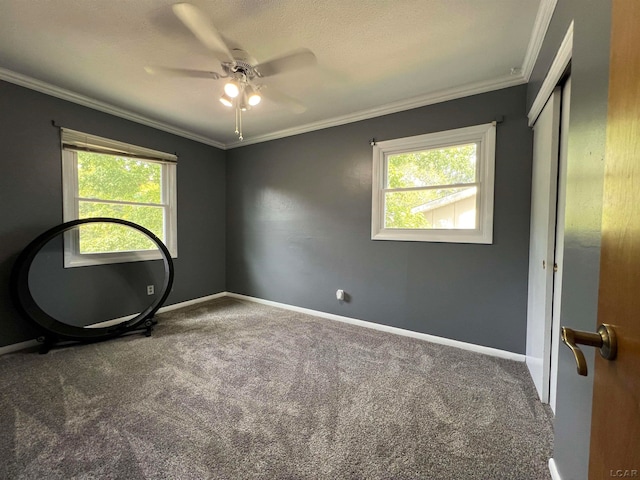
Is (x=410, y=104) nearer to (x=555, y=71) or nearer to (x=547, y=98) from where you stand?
(x=547, y=98)

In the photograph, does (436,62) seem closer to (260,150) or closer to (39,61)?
(260,150)

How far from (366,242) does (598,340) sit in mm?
2573

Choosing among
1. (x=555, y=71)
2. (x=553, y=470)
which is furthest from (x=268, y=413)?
(x=555, y=71)

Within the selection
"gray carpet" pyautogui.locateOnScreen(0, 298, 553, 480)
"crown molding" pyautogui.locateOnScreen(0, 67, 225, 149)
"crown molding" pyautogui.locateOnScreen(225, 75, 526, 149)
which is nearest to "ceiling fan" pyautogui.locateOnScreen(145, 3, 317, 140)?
"crown molding" pyautogui.locateOnScreen(225, 75, 526, 149)

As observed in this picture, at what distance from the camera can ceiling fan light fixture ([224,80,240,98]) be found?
1.90m

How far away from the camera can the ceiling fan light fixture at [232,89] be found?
1.90 metres

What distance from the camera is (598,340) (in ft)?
1.82

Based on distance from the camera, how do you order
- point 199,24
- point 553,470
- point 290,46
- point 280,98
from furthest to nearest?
point 280,98 → point 290,46 → point 199,24 → point 553,470

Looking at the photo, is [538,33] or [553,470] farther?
[538,33]

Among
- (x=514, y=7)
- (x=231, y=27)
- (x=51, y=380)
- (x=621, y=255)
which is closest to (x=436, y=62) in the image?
(x=514, y=7)

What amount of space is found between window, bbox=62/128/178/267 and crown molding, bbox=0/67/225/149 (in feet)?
1.07

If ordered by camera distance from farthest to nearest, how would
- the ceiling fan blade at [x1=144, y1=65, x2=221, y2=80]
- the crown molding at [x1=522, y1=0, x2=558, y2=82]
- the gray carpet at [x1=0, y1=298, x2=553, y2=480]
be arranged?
the ceiling fan blade at [x1=144, y1=65, x2=221, y2=80] → the crown molding at [x1=522, y1=0, x2=558, y2=82] → the gray carpet at [x1=0, y1=298, x2=553, y2=480]

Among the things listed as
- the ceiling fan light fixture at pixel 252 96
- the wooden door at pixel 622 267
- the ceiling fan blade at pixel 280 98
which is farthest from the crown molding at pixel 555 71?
the ceiling fan light fixture at pixel 252 96

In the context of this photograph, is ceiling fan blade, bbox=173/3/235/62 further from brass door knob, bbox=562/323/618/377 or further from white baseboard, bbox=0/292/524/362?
white baseboard, bbox=0/292/524/362
